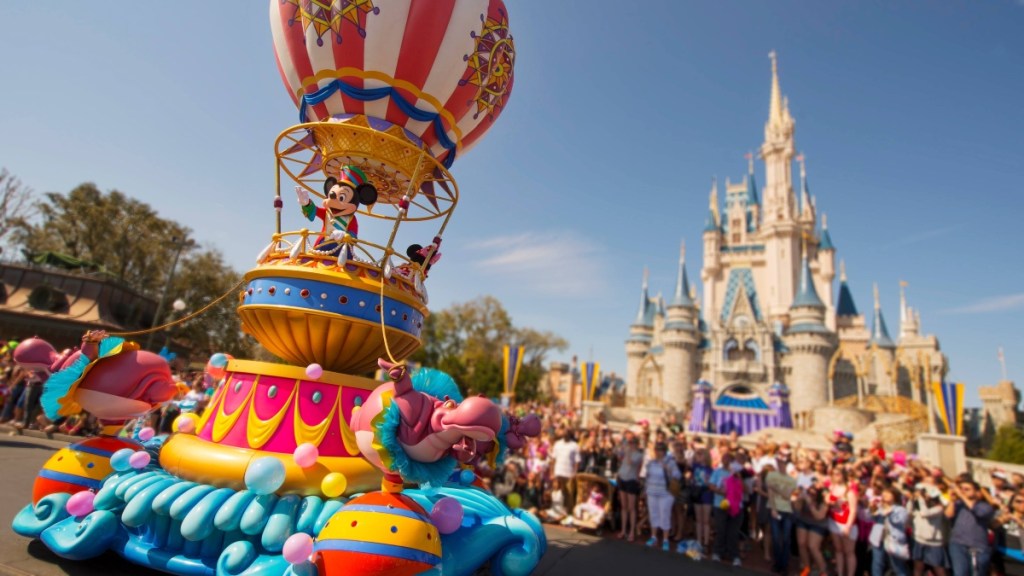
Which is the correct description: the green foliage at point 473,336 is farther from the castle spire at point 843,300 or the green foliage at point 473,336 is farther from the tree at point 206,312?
the castle spire at point 843,300

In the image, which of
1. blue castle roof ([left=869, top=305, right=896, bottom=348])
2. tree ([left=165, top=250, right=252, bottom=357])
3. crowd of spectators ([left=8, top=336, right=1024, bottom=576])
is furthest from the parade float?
blue castle roof ([left=869, top=305, right=896, bottom=348])

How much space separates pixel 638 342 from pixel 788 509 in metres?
44.5

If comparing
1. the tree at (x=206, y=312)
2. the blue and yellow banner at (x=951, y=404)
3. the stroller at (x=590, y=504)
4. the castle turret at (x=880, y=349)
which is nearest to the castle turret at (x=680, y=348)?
the castle turret at (x=880, y=349)

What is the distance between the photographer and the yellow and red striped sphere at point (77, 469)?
3787 mm

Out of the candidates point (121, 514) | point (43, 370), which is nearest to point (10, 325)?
point (43, 370)

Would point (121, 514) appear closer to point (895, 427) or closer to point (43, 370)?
point (43, 370)

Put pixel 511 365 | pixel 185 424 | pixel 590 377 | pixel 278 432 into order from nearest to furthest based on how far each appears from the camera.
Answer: pixel 278 432 → pixel 185 424 → pixel 511 365 → pixel 590 377

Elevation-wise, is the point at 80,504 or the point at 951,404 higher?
the point at 951,404

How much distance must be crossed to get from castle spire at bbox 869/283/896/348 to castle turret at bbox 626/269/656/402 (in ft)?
65.7

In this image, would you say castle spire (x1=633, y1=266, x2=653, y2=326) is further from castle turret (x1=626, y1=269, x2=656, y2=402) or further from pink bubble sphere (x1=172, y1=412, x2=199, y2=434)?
pink bubble sphere (x1=172, y1=412, x2=199, y2=434)

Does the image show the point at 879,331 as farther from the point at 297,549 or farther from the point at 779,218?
the point at 297,549

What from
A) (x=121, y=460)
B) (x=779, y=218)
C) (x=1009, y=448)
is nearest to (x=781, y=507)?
(x=121, y=460)

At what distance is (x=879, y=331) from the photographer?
4700 centimetres

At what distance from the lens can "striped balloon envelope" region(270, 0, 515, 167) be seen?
14.3ft
